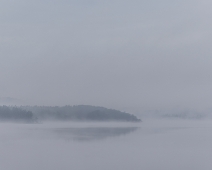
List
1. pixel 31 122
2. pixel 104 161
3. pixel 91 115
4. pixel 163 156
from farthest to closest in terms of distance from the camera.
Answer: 1. pixel 91 115
2. pixel 31 122
3. pixel 163 156
4. pixel 104 161

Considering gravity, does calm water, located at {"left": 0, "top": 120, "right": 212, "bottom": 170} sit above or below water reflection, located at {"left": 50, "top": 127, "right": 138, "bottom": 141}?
below

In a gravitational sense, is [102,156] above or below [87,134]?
below

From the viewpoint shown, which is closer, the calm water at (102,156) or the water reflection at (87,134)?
the calm water at (102,156)

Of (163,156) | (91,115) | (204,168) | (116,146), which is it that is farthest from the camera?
(91,115)

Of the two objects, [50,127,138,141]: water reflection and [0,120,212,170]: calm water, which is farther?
[50,127,138,141]: water reflection

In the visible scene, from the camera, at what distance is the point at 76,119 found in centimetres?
3619

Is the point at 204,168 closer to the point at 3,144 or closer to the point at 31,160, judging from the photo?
the point at 31,160

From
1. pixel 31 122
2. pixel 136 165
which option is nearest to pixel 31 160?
pixel 136 165

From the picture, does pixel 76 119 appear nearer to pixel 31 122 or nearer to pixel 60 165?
pixel 31 122

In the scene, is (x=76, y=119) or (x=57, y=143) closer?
(x=57, y=143)

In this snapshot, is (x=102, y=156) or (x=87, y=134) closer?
(x=102, y=156)

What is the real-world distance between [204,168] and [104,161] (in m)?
2.22

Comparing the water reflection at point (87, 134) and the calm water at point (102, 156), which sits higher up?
the water reflection at point (87, 134)

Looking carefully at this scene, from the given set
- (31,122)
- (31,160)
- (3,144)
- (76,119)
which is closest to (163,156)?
(31,160)
